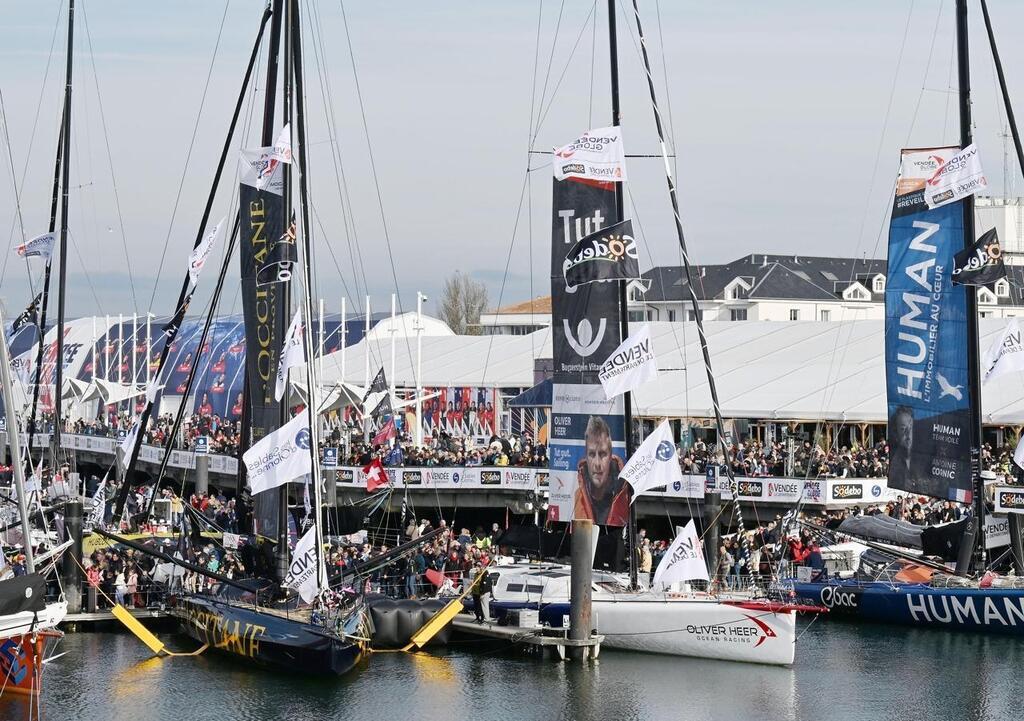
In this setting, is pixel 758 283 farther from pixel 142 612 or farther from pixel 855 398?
pixel 142 612

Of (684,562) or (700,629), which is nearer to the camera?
(684,562)

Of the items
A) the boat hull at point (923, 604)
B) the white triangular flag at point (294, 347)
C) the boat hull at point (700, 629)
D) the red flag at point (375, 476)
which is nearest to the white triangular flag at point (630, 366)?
the boat hull at point (700, 629)

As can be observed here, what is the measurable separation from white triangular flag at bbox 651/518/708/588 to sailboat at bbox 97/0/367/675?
6.03 meters

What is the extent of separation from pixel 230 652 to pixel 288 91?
1135cm

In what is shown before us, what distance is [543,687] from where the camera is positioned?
2939 centimetres

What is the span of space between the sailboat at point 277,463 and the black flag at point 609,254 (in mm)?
5428

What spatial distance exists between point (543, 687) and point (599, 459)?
4711mm

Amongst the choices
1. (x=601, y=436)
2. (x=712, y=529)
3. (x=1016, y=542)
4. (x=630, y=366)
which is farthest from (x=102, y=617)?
(x=1016, y=542)

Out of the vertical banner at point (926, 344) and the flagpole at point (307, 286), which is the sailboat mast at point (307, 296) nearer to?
the flagpole at point (307, 286)

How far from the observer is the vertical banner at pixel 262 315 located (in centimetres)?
3109

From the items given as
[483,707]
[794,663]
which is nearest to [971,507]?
[794,663]

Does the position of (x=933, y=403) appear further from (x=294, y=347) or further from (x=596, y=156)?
(x=294, y=347)

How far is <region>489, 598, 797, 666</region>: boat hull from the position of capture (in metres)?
30.9

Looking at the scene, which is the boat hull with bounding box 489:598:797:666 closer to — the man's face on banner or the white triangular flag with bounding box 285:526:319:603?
the man's face on banner
